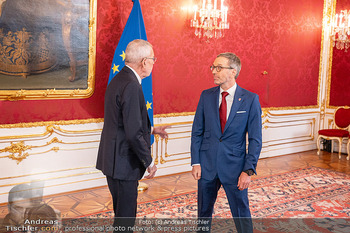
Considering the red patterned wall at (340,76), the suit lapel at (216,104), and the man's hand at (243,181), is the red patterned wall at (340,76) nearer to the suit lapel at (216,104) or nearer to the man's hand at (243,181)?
the suit lapel at (216,104)

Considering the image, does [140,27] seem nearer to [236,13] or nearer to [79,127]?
[79,127]

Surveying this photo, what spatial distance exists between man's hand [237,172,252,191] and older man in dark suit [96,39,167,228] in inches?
25.5

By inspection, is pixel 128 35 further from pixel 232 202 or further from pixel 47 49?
pixel 232 202

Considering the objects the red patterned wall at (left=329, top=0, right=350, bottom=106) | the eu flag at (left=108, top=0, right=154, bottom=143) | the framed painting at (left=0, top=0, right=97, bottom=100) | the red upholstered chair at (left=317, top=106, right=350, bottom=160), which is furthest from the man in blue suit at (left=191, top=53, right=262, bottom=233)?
the red patterned wall at (left=329, top=0, right=350, bottom=106)

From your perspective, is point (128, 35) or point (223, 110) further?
point (128, 35)

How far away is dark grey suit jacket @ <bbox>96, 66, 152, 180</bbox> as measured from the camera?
2301mm

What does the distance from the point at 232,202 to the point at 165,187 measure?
2368 mm

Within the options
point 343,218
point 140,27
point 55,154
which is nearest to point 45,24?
point 140,27

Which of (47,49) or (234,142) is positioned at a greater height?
(47,49)

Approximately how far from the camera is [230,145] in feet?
8.95

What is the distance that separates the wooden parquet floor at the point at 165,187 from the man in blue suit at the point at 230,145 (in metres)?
1.77

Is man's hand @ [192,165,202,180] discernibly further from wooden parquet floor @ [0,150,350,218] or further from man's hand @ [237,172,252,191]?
wooden parquet floor @ [0,150,350,218]

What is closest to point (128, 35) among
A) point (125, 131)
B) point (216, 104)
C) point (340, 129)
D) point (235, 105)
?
point (216, 104)

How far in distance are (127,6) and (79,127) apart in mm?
1744
